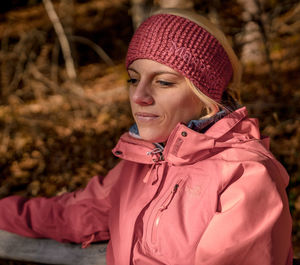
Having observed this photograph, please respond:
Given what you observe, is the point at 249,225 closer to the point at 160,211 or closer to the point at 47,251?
the point at 160,211

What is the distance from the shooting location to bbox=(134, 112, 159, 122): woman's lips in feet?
6.31

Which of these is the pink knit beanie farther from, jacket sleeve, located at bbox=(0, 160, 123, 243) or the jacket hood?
jacket sleeve, located at bbox=(0, 160, 123, 243)

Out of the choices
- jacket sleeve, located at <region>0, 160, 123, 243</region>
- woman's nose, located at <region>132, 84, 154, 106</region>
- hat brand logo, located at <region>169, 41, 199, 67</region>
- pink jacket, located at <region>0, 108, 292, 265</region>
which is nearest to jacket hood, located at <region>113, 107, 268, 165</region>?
pink jacket, located at <region>0, 108, 292, 265</region>

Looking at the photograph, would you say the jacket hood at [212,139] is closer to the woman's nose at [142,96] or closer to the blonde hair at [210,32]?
the blonde hair at [210,32]

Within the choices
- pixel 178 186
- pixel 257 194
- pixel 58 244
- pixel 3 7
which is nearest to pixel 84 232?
pixel 58 244

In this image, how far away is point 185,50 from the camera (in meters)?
1.88

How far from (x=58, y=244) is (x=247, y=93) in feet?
13.8

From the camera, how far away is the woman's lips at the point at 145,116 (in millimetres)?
1924

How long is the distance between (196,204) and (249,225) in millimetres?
301

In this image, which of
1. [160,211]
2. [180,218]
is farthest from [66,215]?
[180,218]

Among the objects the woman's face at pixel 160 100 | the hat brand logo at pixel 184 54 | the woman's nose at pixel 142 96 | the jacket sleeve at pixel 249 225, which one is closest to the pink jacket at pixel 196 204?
the jacket sleeve at pixel 249 225

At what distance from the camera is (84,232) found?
7.80 feet

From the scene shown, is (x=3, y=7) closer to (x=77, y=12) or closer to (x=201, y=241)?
(x=77, y=12)

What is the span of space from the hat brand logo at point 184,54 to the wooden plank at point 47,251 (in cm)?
140
